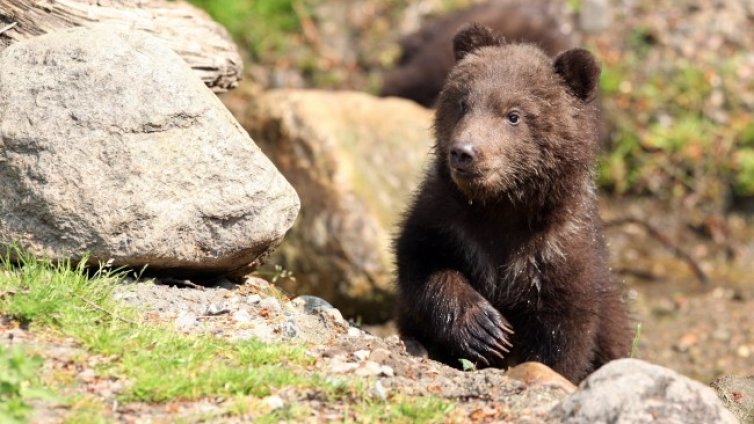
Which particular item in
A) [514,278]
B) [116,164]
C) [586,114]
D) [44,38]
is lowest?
[514,278]

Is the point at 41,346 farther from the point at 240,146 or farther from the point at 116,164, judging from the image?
the point at 240,146

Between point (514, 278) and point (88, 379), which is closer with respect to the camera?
point (88, 379)

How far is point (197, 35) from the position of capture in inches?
303

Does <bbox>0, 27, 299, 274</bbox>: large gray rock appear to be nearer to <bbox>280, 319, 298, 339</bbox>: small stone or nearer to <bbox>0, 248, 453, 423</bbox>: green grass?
<bbox>0, 248, 453, 423</bbox>: green grass

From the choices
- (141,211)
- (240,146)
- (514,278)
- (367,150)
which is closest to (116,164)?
(141,211)

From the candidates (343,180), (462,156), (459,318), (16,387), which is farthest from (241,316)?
(343,180)

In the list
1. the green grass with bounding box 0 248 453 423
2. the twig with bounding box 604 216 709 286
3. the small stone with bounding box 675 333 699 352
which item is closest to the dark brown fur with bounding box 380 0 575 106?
the twig with bounding box 604 216 709 286

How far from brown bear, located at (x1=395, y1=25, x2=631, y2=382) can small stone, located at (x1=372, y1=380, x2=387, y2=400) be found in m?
1.56

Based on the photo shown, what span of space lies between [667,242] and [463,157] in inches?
276

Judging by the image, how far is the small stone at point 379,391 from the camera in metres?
5.29

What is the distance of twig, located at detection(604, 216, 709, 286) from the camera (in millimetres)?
12508

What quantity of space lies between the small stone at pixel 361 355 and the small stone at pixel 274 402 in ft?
2.68

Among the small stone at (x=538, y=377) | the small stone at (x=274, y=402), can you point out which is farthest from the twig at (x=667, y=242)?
the small stone at (x=274, y=402)

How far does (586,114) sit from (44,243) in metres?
3.50
